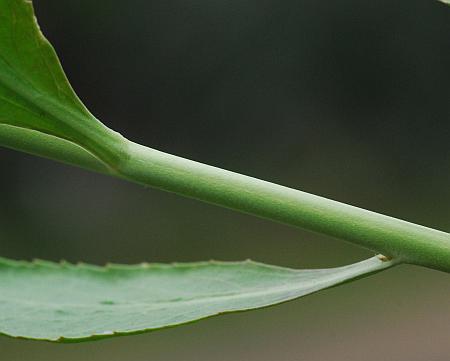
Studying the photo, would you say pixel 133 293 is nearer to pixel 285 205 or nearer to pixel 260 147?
pixel 285 205

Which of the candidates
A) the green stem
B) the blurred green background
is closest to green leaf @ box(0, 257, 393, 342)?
the green stem

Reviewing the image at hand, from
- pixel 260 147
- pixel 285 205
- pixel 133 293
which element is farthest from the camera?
pixel 260 147

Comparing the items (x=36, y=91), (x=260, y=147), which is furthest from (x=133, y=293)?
(x=260, y=147)

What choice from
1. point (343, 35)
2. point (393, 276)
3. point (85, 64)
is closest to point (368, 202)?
point (393, 276)

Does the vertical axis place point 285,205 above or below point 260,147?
below

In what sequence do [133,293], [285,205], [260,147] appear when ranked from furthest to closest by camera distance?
[260,147] < [133,293] < [285,205]

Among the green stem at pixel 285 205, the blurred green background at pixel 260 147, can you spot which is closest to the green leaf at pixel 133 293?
the green stem at pixel 285 205

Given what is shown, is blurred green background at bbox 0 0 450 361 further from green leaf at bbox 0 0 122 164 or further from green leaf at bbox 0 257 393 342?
green leaf at bbox 0 0 122 164
